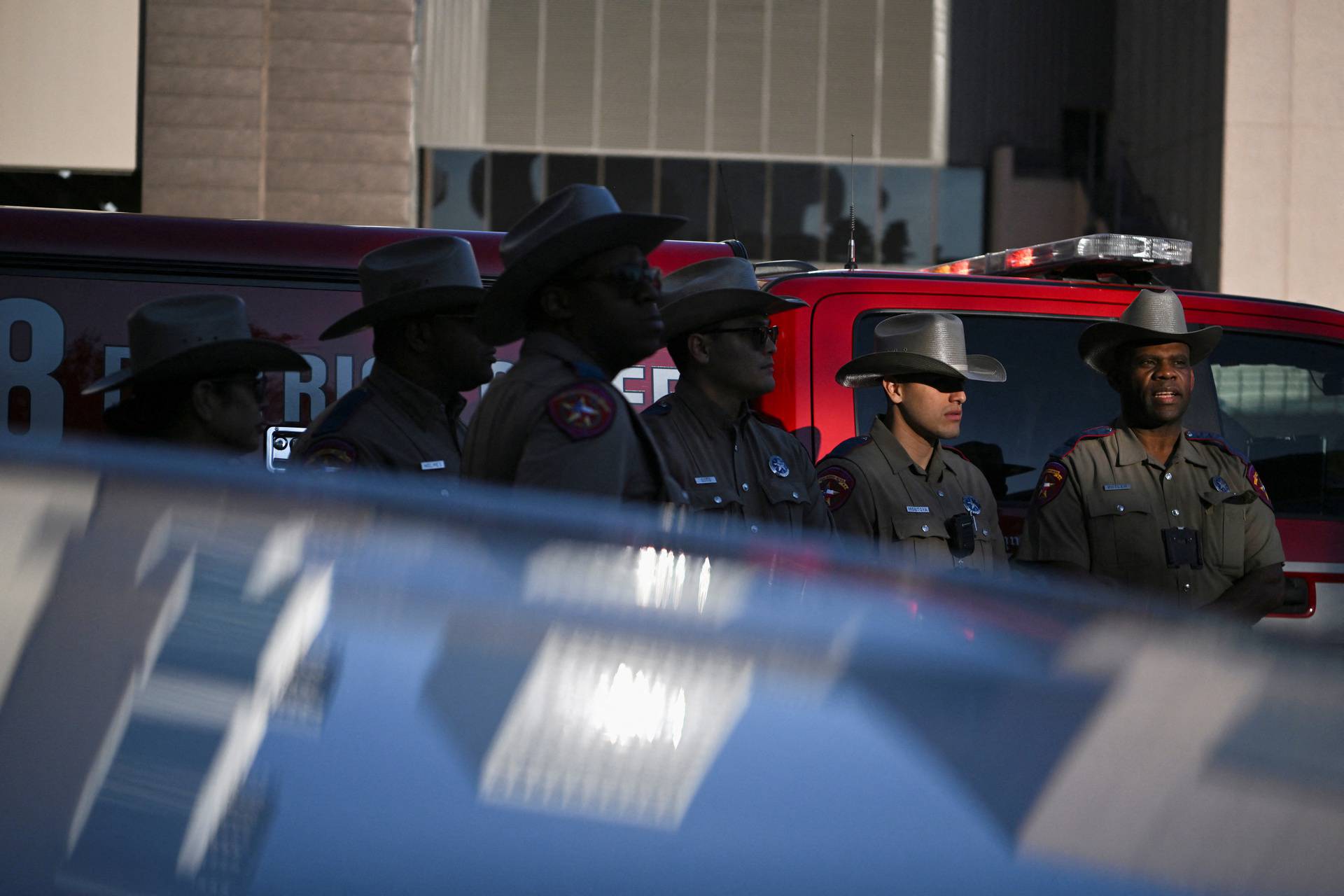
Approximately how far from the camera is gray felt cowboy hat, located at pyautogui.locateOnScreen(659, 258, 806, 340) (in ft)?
12.3

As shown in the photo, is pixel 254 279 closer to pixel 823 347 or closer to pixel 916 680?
pixel 823 347

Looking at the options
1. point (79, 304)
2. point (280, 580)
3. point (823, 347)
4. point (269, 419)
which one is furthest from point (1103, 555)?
point (280, 580)

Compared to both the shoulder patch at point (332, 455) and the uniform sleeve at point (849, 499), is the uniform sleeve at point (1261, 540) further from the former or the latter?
the shoulder patch at point (332, 455)

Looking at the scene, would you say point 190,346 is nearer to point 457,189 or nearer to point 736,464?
point 736,464

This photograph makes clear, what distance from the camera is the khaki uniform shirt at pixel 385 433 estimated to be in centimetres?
320

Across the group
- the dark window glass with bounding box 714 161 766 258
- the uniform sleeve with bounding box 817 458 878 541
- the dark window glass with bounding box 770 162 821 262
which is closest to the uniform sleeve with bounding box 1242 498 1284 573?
the uniform sleeve with bounding box 817 458 878 541

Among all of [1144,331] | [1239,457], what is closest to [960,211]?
[1239,457]

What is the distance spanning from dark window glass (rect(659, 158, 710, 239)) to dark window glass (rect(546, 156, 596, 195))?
1.00 metres

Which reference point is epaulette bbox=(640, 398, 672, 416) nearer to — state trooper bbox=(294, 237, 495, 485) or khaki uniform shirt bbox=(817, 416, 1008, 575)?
state trooper bbox=(294, 237, 495, 485)

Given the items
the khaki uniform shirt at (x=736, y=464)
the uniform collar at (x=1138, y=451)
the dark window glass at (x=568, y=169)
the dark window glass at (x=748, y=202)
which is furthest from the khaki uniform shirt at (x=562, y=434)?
Answer: the dark window glass at (x=568, y=169)

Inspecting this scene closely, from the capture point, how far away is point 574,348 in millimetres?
2824

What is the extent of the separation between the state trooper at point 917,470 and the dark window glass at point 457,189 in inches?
639

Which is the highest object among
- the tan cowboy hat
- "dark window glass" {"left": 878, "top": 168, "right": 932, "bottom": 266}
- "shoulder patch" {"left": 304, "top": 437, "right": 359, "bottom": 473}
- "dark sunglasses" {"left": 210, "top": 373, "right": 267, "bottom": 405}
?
"dark window glass" {"left": 878, "top": 168, "right": 932, "bottom": 266}

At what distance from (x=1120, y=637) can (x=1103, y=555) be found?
111 inches
